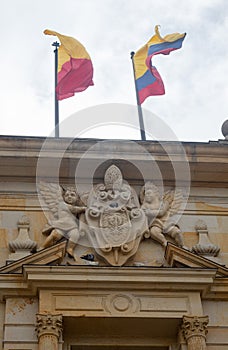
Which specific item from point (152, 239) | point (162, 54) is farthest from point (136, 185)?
point (162, 54)

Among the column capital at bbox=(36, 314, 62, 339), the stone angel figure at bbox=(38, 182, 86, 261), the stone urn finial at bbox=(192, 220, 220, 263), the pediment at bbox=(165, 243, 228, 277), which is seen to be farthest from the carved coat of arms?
the column capital at bbox=(36, 314, 62, 339)

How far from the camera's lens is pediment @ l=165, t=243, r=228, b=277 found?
51.8 ft

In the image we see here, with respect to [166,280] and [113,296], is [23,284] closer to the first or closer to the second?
[113,296]

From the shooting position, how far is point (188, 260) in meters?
15.8

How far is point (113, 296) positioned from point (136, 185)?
127 inches

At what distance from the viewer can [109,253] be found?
1598 centimetres

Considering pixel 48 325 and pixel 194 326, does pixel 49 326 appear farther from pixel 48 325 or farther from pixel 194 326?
pixel 194 326

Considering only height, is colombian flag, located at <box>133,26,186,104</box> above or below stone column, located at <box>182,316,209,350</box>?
above

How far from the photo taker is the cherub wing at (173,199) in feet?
56.2

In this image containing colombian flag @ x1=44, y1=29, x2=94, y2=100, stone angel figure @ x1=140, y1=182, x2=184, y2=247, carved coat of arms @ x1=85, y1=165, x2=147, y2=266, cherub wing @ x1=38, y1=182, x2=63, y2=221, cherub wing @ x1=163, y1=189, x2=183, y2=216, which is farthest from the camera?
colombian flag @ x1=44, y1=29, x2=94, y2=100

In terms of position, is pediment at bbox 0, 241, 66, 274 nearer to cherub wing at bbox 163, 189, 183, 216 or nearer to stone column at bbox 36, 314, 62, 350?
stone column at bbox 36, 314, 62, 350

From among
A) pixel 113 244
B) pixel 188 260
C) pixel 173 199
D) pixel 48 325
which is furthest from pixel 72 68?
pixel 48 325

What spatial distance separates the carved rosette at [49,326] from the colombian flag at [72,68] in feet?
23.0

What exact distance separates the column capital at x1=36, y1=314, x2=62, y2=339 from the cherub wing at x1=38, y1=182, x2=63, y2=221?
Result: 2.60 m
